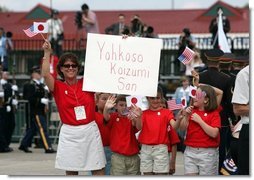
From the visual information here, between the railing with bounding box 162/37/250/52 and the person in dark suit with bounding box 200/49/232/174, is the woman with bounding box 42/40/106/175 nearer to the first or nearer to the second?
the person in dark suit with bounding box 200/49/232/174

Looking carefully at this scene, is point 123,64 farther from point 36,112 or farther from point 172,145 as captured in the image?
point 36,112

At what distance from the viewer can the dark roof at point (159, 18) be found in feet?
143

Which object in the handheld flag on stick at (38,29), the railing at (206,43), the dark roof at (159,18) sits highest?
the dark roof at (159,18)

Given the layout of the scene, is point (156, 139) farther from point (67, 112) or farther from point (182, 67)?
point (182, 67)

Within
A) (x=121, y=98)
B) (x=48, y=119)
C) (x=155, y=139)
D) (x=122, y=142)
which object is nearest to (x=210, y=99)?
(x=155, y=139)

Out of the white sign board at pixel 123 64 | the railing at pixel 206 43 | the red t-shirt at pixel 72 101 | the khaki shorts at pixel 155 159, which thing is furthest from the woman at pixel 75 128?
the railing at pixel 206 43

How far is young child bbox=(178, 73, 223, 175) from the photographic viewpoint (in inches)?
374

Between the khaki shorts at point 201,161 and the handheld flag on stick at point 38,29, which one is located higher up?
the handheld flag on stick at point 38,29

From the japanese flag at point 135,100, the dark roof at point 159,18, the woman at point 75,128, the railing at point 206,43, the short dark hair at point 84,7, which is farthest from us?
the dark roof at point 159,18

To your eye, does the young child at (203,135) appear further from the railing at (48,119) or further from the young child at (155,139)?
the railing at (48,119)

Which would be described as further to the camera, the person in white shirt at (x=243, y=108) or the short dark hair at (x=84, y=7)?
the short dark hair at (x=84, y=7)

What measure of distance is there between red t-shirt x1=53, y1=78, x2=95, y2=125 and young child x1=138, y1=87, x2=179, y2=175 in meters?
0.74

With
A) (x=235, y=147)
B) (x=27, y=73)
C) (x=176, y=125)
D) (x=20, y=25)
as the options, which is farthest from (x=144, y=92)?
(x=20, y=25)

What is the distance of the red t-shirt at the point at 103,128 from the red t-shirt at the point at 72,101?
48 centimetres
